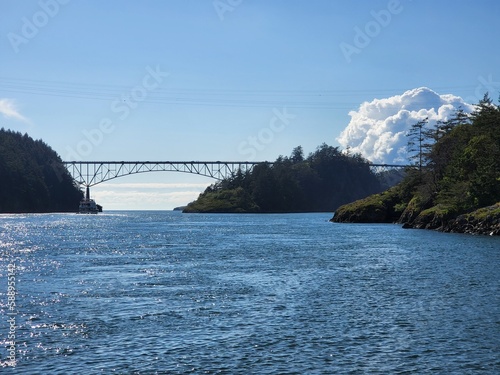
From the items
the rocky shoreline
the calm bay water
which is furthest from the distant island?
the calm bay water

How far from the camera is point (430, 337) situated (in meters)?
23.9

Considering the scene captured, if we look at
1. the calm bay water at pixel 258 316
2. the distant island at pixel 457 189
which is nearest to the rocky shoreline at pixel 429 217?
the distant island at pixel 457 189

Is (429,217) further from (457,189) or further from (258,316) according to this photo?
(258,316)

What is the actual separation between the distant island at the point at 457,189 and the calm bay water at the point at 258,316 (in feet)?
112

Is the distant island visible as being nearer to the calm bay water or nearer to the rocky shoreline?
the rocky shoreline

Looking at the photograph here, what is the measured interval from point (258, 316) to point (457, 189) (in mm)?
68657

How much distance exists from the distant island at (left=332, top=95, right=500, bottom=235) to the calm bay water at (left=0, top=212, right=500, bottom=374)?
34220 mm

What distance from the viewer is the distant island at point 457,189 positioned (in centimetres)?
8600

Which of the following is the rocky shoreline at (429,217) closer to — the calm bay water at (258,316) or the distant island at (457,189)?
the distant island at (457,189)

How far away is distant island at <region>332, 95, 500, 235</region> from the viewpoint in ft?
282

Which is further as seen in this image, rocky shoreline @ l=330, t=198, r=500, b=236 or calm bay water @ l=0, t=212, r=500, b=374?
rocky shoreline @ l=330, t=198, r=500, b=236

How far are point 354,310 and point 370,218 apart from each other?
363 feet

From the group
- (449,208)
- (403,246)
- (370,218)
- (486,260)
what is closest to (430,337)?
(486,260)

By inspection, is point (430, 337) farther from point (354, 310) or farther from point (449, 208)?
point (449, 208)
